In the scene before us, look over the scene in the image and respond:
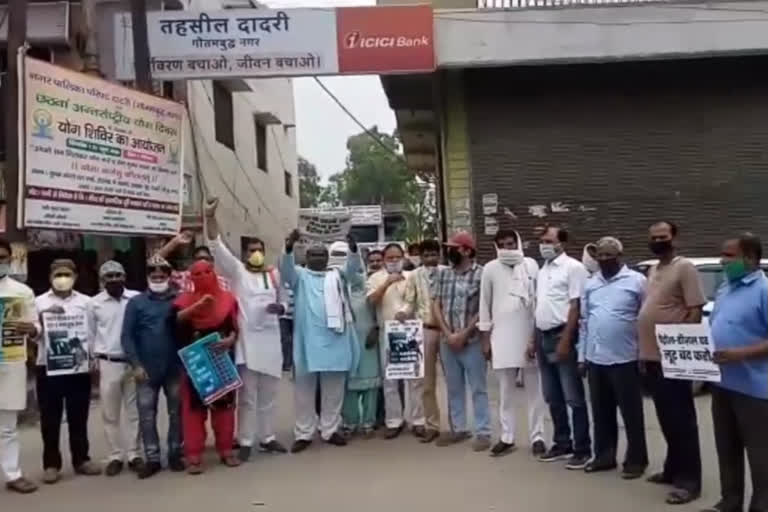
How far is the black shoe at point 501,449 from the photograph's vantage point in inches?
332

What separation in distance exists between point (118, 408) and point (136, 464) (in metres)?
0.47

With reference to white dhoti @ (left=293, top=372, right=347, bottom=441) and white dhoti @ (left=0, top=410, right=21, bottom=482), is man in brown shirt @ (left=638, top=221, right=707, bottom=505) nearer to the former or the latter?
white dhoti @ (left=293, top=372, right=347, bottom=441)

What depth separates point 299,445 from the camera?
8984mm

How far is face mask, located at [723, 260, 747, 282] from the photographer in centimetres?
602

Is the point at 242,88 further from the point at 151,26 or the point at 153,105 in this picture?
the point at 153,105

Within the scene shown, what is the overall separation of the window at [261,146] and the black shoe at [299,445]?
59.5 ft

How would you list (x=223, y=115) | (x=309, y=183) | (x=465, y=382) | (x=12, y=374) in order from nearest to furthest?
(x=12, y=374) < (x=465, y=382) < (x=223, y=115) < (x=309, y=183)

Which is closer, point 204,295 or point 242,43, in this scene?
point 204,295

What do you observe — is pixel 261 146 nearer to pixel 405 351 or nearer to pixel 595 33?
pixel 595 33

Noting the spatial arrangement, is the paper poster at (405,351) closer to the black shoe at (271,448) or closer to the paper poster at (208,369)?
the black shoe at (271,448)

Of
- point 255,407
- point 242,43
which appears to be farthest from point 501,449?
point 242,43

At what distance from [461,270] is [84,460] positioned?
11.6 feet

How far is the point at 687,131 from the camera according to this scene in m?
14.6

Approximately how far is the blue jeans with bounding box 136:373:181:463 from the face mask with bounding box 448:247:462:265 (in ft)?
8.29
